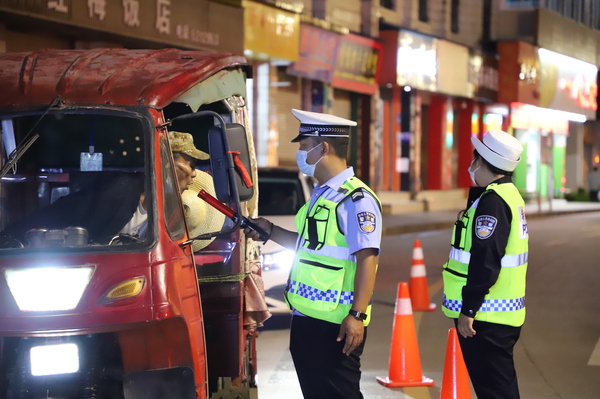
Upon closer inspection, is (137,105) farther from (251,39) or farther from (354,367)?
(251,39)

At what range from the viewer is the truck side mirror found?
188 inches

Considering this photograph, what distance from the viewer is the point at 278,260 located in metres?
9.77

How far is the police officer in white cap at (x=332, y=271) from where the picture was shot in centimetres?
442

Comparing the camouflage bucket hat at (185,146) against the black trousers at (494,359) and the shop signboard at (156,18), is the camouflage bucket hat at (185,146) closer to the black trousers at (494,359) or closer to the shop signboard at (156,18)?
the black trousers at (494,359)

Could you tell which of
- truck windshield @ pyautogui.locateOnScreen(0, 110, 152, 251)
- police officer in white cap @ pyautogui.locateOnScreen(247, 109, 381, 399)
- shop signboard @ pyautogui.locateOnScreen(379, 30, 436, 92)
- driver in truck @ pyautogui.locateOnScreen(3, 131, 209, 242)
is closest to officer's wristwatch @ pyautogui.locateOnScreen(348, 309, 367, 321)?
police officer in white cap @ pyautogui.locateOnScreen(247, 109, 381, 399)

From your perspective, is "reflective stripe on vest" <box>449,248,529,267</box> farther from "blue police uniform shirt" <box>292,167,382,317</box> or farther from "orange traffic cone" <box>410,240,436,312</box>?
"orange traffic cone" <box>410,240,436,312</box>

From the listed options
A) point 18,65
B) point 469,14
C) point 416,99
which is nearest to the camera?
point 18,65

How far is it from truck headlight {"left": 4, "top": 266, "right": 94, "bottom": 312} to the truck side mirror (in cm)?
91

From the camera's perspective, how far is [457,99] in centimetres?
3634

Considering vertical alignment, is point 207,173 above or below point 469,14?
below

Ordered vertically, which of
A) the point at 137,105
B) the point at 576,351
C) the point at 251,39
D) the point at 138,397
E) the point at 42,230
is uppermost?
the point at 251,39

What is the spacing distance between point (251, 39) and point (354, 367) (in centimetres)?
1654

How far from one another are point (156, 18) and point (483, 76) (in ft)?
70.9

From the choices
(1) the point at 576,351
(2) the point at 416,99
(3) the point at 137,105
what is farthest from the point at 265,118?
(3) the point at 137,105
